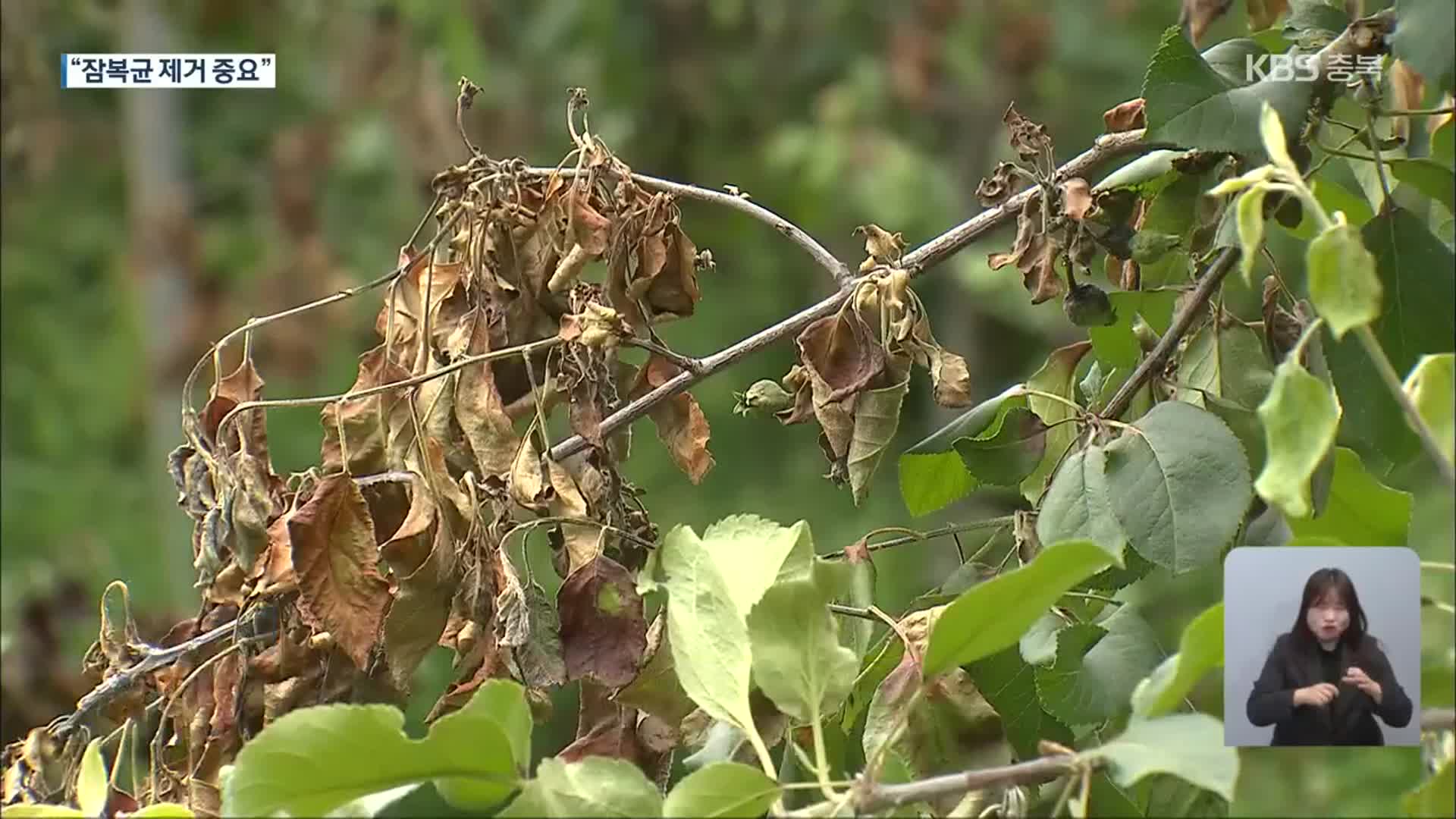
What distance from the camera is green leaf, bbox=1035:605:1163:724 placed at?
18.6 inches

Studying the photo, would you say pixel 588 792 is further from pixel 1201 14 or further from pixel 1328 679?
pixel 1201 14

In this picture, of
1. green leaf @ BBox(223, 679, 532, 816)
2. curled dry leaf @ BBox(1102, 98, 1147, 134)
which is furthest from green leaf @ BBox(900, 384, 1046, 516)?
green leaf @ BBox(223, 679, 532, 816)

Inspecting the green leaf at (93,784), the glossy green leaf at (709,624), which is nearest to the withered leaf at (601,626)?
the glossy green leaf at (709,624)

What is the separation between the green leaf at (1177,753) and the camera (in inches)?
14.5

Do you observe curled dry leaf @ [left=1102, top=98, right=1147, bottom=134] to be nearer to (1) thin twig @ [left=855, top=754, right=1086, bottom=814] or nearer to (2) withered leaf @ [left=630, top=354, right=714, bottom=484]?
(2) withered leaf @ [left=630, top=354, right=714, bottom=484]

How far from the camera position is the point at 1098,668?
48 centimetres

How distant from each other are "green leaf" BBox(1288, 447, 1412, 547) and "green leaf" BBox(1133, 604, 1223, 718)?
0.18 ft

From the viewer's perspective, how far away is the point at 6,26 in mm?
1610

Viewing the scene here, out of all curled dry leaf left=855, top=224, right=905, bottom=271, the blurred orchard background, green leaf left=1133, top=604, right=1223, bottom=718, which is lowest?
green leaf left=1133, top=604, right=1223, bottom=718

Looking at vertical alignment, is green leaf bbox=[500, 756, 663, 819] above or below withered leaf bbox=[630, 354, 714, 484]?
below

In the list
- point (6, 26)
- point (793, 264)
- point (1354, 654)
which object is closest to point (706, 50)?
point (793, 264)

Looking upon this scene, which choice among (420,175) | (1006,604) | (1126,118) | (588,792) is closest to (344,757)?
(588,792)

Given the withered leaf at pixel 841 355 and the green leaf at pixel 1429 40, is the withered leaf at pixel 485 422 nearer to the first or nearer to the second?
the withered leaf at pixel 841 355

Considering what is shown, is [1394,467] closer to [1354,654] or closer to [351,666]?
[1354,654]
